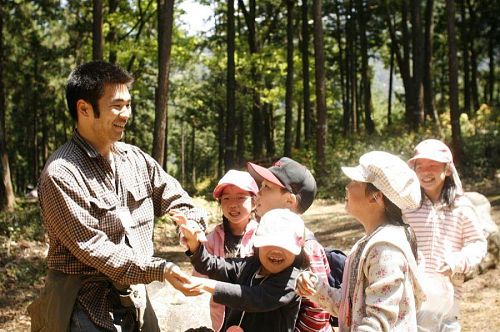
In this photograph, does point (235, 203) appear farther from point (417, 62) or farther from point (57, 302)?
point (417, 62)

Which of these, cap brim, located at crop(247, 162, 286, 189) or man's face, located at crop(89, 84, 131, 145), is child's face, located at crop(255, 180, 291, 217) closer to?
cap brim, located at crop(247, 162, 286, 189)

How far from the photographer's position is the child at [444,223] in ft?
12.9

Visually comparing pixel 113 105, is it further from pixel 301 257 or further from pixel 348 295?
pixel 348 295

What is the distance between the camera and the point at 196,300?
19.6ft

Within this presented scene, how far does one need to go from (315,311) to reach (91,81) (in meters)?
1.89

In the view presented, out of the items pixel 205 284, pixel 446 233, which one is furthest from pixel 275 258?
pixel 446 233

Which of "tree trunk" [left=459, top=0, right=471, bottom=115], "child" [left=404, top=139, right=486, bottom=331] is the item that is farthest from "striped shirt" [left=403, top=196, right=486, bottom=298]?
"tree trunk" [left=459, top=0, right=471, bottom=115]

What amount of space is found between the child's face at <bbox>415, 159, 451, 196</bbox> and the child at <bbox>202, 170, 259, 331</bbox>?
4.30 ft

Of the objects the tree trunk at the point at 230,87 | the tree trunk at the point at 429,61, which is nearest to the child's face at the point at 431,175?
the tree trunk at the point at 230,87

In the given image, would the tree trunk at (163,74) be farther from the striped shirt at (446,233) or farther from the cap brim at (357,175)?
the cap brim at (357,175)

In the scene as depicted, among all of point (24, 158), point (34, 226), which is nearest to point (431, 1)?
point (34, 226)

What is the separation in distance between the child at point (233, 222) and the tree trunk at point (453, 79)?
47.2 feet

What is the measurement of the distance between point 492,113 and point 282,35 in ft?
41.3

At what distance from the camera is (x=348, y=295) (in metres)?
3.00
